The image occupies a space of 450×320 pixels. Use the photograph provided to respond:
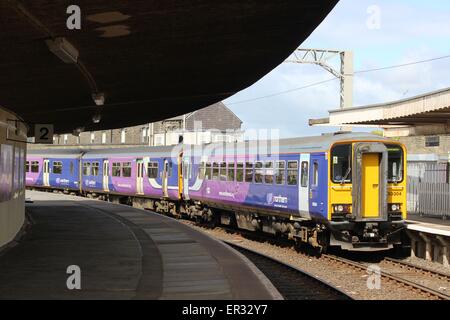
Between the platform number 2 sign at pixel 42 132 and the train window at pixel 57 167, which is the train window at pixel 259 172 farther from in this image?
the train window at pixel 57 167

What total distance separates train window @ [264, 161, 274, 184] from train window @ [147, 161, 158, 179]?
37.0ft

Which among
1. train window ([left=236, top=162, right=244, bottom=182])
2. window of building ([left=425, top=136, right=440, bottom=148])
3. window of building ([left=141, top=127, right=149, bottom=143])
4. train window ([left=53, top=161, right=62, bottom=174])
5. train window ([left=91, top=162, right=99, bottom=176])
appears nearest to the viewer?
train window ([left=236, top=162, right=244, bottom=182])

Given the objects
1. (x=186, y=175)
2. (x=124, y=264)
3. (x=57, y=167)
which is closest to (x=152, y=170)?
(x=186, y=175)

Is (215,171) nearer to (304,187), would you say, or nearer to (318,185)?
(304,187)

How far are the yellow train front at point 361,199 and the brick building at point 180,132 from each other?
126ft

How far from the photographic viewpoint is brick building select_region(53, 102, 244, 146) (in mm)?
57594

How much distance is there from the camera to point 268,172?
1881cm

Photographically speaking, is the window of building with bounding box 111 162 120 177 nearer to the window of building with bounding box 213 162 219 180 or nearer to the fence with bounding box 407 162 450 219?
the window of building with bounding box 213 162 219 180

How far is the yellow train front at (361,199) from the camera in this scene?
51.4ft

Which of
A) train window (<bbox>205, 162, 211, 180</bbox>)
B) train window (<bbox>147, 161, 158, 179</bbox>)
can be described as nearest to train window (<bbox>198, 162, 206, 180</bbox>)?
train window (<bbox>205, 162, 211, 180</bbox>)

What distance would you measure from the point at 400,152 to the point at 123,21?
11639mm

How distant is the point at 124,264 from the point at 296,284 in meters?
3.91

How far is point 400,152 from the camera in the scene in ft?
55.0
